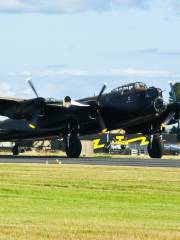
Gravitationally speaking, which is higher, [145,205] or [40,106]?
[40,106]

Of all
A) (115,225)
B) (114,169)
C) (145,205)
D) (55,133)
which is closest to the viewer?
(115,225)

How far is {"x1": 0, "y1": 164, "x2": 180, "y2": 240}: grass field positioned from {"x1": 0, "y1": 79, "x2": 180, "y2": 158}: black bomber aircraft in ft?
78.5

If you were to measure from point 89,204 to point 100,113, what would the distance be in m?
42.0

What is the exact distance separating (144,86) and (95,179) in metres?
31.9

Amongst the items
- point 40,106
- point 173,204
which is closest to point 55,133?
point 40,106

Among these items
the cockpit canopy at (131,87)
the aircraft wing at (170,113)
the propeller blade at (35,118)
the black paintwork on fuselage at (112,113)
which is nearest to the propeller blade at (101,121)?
the black paintwork on fuselage at (112,113)

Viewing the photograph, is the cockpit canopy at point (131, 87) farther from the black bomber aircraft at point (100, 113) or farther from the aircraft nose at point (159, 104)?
the aircraft nose at point (159, 104)

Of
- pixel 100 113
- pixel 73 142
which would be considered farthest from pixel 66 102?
pixel 73 142

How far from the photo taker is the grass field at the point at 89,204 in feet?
68.3

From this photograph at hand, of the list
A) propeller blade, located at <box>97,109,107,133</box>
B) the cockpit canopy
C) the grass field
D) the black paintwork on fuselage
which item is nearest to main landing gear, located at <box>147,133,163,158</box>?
the black paintwork on fuselage

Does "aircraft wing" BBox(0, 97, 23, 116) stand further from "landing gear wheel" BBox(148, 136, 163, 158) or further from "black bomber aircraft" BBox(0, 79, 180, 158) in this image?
"landing gear wheel" BBox(148, 136, 163, 158)

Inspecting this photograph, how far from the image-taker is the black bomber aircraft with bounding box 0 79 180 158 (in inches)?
2672

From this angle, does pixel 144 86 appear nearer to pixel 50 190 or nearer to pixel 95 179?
pixel 95 179

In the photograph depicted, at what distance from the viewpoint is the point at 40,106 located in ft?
219
